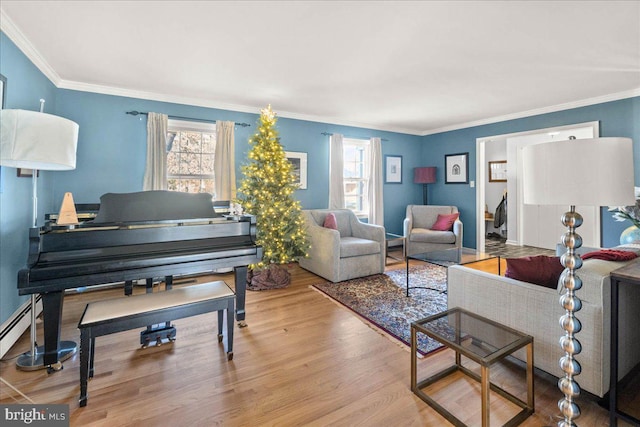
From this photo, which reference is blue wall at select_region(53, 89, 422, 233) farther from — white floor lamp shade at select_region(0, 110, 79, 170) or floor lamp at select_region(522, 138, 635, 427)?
floor lamp at select_region(522, 138, 635, 427)

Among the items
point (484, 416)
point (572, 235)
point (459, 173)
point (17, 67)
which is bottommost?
point (484, 416)

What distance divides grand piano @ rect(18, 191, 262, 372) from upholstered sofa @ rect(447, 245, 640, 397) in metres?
1.69

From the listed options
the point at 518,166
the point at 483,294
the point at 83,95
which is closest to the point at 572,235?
the point at 483,294

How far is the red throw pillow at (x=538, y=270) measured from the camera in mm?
1677

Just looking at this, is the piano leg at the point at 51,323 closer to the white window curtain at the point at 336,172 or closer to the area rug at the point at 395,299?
the area rug at the point at 395,299

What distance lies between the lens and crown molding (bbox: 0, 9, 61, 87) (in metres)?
2.13

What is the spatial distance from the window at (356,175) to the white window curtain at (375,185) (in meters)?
0.12

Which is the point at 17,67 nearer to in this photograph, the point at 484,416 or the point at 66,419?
the point at 66,419

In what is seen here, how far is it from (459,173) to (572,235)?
15.6ft

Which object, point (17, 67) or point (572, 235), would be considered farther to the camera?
point (17, 67)

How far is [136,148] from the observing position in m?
3.69

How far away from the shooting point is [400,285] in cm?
354

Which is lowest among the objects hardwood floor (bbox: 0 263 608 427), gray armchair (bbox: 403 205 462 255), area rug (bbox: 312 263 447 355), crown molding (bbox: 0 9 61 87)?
hardwood floor (bbox: 0 263 608 427)

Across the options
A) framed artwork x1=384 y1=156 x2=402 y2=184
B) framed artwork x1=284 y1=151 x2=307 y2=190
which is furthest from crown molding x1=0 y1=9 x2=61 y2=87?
framed artwork x1=384 y1=156 x2=402 y2=184
